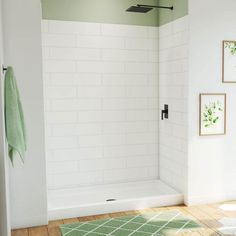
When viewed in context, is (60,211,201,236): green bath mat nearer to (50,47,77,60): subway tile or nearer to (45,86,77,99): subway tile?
(45,86,77,99): subway tile

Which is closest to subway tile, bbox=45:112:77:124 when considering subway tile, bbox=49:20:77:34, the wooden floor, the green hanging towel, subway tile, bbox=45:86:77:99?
subway tile, bbox=45:86:77:99

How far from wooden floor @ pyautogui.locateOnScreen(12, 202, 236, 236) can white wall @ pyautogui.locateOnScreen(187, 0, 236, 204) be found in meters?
0.13

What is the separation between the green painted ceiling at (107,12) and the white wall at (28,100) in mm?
861

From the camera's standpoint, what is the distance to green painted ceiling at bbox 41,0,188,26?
3760 millimetres

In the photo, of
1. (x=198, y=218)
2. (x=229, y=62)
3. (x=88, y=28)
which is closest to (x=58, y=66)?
(x=88, y=28)

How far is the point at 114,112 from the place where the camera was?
4117 mm

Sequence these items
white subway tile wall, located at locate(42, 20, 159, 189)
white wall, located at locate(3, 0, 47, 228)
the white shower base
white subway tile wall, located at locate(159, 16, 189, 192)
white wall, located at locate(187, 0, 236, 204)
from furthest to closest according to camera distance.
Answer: white subway tile wall, located at locate(42, 20, 159, 189) < white subway tile wall, located at locate(159, 16, 189, 192) < white wall, located at locate(187, 0, 236, 204) < the white shower base < white wall, located at locate(3, 0, 47, 228)

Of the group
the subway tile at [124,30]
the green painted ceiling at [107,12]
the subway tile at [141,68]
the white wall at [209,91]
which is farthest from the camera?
the subway tile at [141,68]

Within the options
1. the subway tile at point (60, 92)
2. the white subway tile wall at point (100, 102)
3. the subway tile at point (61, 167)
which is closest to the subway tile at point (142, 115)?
the white subway tile wall at point (100, 102)

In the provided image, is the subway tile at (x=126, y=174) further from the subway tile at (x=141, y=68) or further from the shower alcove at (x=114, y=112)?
the subway tile at (x=141, y=68)

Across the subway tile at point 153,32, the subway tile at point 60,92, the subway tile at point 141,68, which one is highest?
the subway tile at point 153,32

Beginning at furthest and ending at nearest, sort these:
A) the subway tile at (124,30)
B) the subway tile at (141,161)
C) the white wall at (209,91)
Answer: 1. the subway tile at (141,161)
2. the subway tile at (124,30)
3. the white wall at (209,91)

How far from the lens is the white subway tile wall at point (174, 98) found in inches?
143

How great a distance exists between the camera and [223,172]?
3.72 meters
